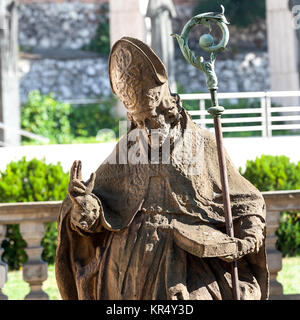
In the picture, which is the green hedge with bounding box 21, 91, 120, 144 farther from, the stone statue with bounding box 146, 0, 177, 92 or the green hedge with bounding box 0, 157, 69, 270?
the green hedge with bounding box 0, 157, 69, 270

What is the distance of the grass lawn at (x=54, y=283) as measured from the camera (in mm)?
6934

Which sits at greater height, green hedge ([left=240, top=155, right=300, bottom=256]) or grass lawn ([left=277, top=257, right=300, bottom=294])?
green hedge ([left=240, top=155, right=300, bottom=256])

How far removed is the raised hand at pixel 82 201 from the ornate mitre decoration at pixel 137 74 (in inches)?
15.3

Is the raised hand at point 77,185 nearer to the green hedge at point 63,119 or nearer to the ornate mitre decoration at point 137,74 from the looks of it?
the ornate mitre decoration at point 137,74

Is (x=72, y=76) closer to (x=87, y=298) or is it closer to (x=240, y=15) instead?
(x=240, y=15)

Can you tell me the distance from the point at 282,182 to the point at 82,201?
429 centimetres

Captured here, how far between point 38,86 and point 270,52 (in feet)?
20.7

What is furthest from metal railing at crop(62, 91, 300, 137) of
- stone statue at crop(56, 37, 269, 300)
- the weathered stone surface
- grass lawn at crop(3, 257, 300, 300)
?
stone statue at crop(56, 37, 269, 300)

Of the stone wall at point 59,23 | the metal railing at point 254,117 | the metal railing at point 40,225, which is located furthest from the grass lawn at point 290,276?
the stone wall at point 59,23

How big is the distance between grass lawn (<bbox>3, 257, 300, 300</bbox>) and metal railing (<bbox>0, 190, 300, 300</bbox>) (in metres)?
0.75

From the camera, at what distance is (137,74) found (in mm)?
4129

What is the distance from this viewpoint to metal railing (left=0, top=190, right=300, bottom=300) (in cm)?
602

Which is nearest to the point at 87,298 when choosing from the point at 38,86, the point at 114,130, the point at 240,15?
the point at 114,130
